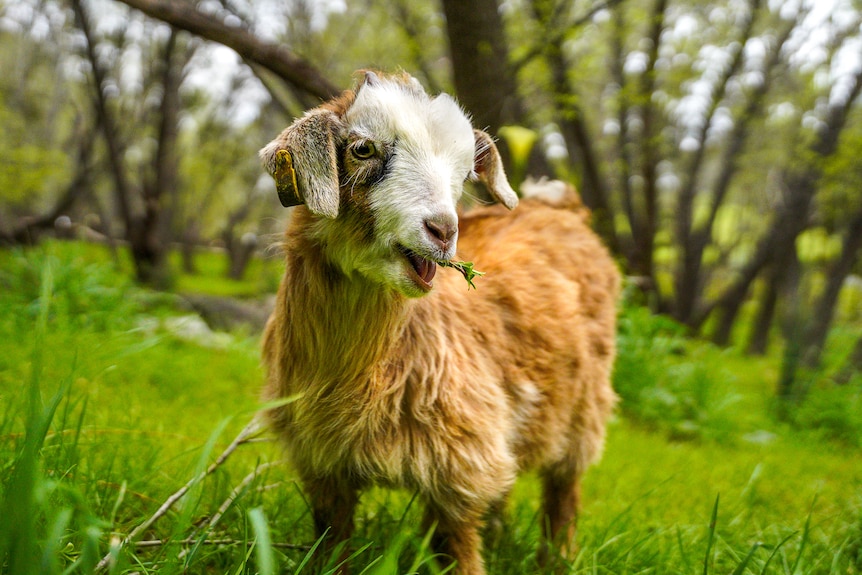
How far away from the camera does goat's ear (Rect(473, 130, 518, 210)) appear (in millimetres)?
2373

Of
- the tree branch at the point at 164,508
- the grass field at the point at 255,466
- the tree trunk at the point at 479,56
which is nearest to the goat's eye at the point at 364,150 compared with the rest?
the grass field at the point at 255,466

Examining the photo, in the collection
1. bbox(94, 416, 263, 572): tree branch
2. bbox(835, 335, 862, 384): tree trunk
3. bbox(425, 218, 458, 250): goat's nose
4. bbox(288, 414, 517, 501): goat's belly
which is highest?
bbox(425, 218, 458, 250): goat's nose

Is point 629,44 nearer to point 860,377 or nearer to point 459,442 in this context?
point 860,377

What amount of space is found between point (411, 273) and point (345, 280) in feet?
1.00

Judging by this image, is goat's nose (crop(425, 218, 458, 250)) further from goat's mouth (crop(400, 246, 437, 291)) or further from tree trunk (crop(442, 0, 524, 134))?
tree trunk (crop(442, 0, 524, 134))

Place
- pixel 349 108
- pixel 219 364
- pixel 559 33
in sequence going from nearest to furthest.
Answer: pixel 349 108 → pixel 559 33 → pixel 219 364

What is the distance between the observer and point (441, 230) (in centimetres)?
180

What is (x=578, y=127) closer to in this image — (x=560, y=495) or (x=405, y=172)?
(x=560, y=495)

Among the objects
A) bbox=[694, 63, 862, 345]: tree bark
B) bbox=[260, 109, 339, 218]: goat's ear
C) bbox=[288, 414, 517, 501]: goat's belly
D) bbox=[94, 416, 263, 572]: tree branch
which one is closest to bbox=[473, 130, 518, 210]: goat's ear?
bbox=[260, 109, 339, 218]: goat's ear

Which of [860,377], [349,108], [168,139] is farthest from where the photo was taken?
[168,139]

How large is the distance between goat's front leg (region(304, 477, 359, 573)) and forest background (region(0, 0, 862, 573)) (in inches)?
5.4

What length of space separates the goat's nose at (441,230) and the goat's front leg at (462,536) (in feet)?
3.20

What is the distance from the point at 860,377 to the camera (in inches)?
278

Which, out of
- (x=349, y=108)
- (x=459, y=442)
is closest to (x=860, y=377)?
(x=459, y=442)
